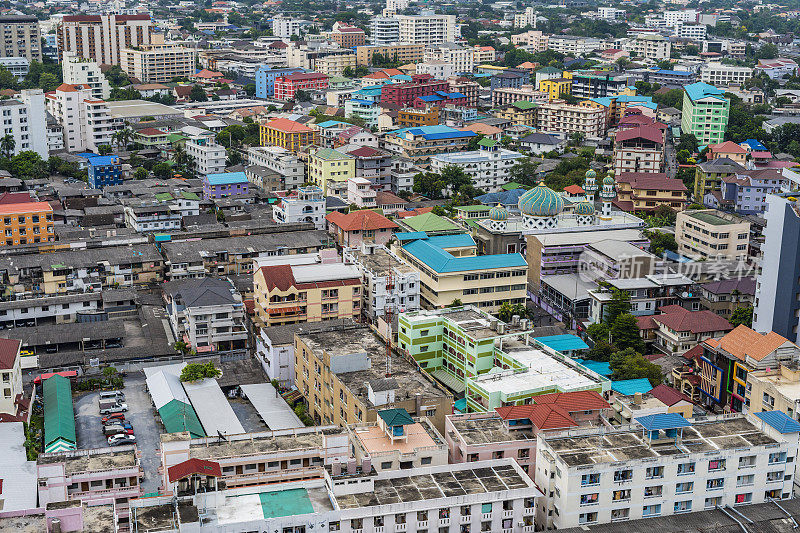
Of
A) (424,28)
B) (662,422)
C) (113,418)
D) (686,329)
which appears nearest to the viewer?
(662,422)

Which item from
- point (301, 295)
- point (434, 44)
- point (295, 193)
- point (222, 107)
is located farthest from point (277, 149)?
point (434, 44)

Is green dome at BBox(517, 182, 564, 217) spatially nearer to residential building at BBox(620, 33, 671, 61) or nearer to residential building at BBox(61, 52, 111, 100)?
residential building at BBox(61, 52, 111, 100)

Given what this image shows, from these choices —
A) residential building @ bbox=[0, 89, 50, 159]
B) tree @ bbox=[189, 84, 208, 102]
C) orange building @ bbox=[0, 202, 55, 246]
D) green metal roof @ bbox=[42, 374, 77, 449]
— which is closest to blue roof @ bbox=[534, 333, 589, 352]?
green metal roof @ bbox=[42, 374, 77, 449]

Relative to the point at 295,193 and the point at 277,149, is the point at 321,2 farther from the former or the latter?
the point at 295,193

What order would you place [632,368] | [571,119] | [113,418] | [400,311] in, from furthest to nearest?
[571,119], [400,311], [632,368], [113,418]

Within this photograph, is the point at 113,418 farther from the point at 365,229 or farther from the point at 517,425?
the point at 365,229

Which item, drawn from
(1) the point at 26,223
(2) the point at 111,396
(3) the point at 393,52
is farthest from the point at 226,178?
(3) the point at 393,52

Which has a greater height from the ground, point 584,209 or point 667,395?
point 584,209
